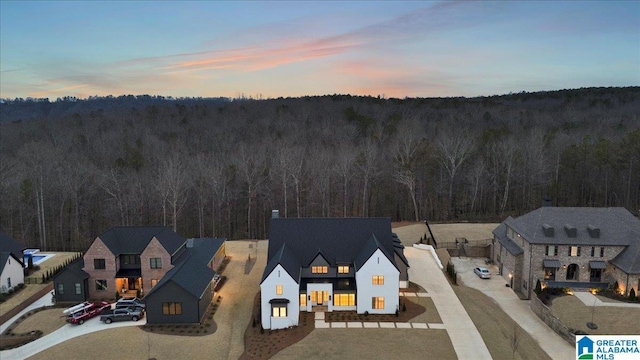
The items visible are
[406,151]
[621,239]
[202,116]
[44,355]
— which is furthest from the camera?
[202,116]

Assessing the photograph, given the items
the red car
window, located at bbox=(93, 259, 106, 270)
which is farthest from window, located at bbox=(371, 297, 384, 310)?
window, located at bbox=(93, 259, 106, 270)

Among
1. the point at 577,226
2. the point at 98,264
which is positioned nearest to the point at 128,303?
the point at 98,264

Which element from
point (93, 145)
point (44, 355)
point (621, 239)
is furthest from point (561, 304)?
point (93, 145)

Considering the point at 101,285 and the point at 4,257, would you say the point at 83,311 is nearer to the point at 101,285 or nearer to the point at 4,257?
the point at 101,285

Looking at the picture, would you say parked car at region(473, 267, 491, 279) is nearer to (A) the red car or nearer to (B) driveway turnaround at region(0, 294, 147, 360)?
(B) driveway turnaround at region(0, 294, 147, 360)

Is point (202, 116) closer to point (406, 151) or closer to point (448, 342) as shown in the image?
point (406, 151)

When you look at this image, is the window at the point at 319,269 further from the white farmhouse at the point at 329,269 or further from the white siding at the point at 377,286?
the white siding at the point at 377,286
